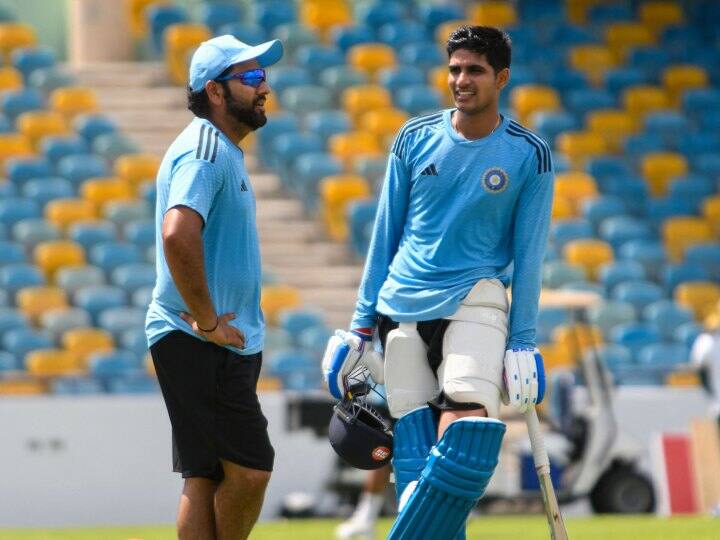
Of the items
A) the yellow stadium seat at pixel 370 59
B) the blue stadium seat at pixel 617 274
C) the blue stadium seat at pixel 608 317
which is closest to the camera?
the blue stadium seat at pixel 608 317

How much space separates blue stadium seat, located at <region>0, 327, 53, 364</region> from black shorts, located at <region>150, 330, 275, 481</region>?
8297 mm

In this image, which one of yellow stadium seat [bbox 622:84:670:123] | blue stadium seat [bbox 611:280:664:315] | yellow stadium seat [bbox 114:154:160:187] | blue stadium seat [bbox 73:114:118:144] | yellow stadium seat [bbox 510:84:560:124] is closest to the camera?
blue stadium seat [bbox 611:280:664:315]

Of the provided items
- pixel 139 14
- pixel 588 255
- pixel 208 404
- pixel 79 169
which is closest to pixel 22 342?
pixel 79 169

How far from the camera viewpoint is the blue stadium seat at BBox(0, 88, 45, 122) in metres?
17.2

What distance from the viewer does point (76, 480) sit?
41.4 feet

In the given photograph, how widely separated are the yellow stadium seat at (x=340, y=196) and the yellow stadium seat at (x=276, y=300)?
4.20 feet

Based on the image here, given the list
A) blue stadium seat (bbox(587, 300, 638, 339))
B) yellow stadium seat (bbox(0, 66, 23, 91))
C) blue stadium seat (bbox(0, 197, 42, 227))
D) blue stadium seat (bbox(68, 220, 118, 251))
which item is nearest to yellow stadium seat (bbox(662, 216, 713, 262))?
blue stadium seat (bbox(587, 300, 638, 339))

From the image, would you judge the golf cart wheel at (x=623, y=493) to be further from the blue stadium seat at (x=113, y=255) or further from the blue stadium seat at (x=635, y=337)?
the blue stadium seat at (x=113, y=255)

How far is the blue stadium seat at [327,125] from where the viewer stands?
17.6 m

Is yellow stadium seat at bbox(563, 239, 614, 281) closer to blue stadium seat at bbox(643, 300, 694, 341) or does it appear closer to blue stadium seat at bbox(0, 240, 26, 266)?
blue stadium seat at bbox(643, 300, 694, 341)

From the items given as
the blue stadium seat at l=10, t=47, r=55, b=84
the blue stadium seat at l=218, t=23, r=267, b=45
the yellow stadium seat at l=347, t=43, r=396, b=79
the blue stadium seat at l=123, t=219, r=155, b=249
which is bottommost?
the blue stadium seat at l=123, t=219, r=155, b=249

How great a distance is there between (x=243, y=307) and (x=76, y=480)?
7.02m

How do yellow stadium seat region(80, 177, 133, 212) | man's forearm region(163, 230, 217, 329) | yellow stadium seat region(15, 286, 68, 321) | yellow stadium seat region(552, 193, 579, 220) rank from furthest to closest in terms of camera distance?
yellow stadium seat region(552, 193, 579, 220) < yellow stadium seat region(80, 177, 133, 212) < yellow stadium seat region(15, 286, 68, 321) < man's forearm region(163, 230, 217, 329)

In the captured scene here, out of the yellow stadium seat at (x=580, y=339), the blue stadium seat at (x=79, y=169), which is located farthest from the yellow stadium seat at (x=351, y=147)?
the yellow stadium seat at (x=580, y=339)
